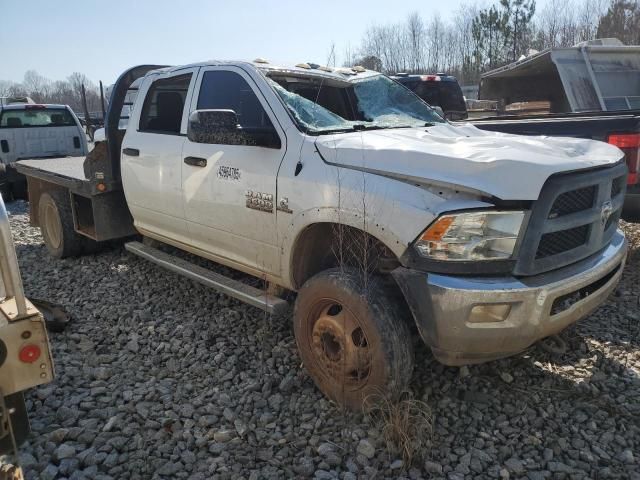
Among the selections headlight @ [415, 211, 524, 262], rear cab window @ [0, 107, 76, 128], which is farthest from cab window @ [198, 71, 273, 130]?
rear cab window @ [0, 107, 76, 128]

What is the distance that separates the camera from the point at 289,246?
344 cm

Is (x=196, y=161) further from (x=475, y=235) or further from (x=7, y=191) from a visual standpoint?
(x=7, y=191)

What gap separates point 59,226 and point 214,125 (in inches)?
150

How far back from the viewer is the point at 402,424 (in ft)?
9.09

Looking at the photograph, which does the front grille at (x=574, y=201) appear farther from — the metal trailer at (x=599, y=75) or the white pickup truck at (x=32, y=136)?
the white pickup truck at (x=32, y=136)

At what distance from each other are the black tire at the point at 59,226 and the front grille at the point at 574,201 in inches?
211

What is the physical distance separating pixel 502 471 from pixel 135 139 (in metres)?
4.08

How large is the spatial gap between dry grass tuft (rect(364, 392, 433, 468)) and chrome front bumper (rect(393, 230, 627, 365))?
358 mm

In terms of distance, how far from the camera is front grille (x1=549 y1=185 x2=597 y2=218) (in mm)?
2760

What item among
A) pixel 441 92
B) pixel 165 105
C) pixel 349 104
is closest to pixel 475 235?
pixel 349 104

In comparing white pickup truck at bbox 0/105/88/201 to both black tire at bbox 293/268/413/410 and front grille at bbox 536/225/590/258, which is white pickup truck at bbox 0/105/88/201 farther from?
front grille at bbox 536/225/590/258

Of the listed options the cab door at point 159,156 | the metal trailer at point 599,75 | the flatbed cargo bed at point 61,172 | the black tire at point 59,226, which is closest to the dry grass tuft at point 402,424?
the cab door at point 159,156

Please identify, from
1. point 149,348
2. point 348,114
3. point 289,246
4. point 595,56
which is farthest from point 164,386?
point 595,56

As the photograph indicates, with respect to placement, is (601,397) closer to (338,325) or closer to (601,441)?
(601,441)
